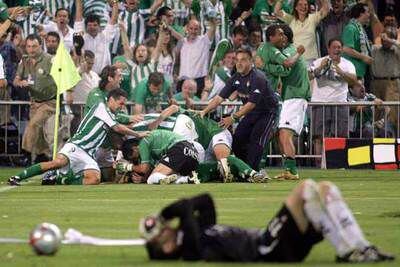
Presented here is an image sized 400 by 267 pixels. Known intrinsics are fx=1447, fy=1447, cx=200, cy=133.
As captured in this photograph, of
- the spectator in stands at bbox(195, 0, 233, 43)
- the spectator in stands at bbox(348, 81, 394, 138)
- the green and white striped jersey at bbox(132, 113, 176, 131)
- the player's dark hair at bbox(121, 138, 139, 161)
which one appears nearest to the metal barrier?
the spectator in stands at bbox(348, 81, 394, 138)

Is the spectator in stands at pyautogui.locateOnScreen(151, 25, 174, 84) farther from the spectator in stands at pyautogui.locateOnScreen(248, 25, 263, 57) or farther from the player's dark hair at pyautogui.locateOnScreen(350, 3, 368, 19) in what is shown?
the player's dark hair at pyautogui.locateOnScreen(350, 3, 368, 19)

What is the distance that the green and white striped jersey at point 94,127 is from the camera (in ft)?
78.9

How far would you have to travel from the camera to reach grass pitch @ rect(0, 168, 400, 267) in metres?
12.8

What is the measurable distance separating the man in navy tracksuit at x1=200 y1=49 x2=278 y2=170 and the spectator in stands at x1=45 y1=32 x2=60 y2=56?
4533 mm

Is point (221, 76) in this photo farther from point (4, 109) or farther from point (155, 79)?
point (4, 109)

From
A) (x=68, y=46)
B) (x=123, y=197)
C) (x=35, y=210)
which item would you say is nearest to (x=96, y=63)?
(x=68, y=46)

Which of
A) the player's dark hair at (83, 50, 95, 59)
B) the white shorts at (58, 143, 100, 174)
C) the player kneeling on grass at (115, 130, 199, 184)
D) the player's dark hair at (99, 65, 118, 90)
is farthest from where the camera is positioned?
the player's dark hair at (83, 50, 95, 59)

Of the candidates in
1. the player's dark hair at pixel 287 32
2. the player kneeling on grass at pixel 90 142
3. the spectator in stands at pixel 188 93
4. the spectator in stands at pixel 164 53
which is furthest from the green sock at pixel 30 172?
the spectator in stands at pixel 164 53

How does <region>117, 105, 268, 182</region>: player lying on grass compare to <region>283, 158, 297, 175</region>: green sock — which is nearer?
<region>117, 105, 268, 182</region>: player lying on grass

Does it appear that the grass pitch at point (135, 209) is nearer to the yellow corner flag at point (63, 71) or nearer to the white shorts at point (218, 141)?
the white shorts at point (218, 141)

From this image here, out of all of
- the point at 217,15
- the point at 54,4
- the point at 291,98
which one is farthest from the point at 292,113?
the point at 54,4

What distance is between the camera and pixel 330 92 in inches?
1114

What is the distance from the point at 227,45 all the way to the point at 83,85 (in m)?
2.94

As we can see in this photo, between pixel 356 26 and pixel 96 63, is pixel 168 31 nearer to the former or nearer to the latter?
pixel 96 63
